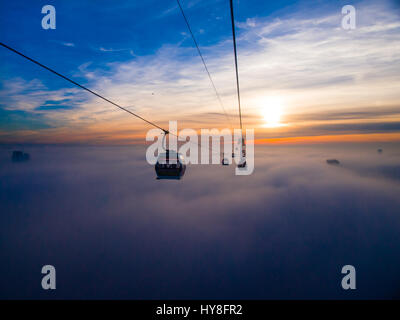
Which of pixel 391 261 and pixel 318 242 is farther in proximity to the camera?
pixel 318 242

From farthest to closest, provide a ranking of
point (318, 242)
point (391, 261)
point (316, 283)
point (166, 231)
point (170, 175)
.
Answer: point (166, 231) → point (318, 242) → point (391, 261) → point (316, 283) → point (170, 175)

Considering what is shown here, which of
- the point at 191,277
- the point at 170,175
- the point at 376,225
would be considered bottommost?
the point at 191,277

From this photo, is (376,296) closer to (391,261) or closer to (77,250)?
(391,261)

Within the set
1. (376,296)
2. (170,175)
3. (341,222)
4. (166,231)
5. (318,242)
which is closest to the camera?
(170,175)

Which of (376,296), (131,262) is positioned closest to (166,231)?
(131,262)

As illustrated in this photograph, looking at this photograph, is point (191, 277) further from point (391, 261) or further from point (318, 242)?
point (391, 261)

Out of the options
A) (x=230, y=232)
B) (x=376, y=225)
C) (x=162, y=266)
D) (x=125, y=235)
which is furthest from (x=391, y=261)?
(x=125, y=235)

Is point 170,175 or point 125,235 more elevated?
point 170,175
